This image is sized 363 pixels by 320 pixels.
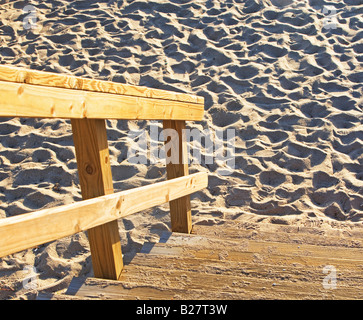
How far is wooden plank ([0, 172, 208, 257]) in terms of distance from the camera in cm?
116

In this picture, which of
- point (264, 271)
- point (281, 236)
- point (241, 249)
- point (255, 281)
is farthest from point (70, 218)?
point (281, 236)

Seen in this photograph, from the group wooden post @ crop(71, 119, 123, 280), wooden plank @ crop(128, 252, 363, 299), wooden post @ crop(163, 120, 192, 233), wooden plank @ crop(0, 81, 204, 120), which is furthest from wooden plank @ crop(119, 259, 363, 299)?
wooden plank @ crop(0, 81, 204, 120)

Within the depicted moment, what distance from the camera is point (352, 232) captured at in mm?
2881

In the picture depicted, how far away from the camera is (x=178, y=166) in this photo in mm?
2625

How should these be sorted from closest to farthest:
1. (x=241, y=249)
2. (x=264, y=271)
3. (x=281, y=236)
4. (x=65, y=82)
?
(x=65, y=82) → (x=264, y=271) → (x=241, y=249) → (x=281, y=236)

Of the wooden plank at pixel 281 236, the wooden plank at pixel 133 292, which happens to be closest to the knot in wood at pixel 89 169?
the wooden plank at pixel 133 292

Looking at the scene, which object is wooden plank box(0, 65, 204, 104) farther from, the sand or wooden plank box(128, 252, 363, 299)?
the sand

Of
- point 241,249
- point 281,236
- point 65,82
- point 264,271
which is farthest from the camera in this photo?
point 281,236

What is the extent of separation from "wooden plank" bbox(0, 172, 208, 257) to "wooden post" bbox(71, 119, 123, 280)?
11 cm

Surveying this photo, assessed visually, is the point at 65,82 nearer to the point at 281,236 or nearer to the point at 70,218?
the point at 70,218

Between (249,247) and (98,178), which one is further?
(249,247)

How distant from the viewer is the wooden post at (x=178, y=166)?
256 centimetres

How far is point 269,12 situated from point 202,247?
5.37 metres

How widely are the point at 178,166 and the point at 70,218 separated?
127 centimetres
